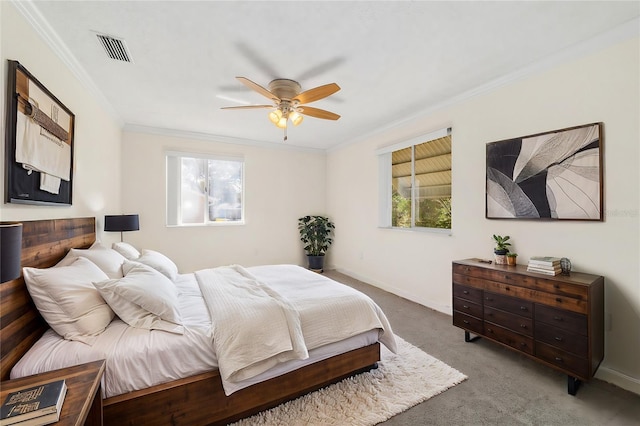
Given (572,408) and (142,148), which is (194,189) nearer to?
(142,148)

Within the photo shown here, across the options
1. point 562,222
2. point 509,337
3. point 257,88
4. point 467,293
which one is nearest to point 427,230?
point 467,293

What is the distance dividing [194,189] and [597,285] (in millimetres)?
5345

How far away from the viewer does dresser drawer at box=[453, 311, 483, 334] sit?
2535mm

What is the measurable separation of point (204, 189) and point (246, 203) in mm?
799

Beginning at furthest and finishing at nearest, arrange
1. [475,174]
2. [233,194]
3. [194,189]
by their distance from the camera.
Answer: [233,194] → [194,189] → [475,174]

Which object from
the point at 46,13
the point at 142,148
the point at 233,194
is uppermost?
the point at 46,13

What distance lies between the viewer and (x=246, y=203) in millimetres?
5184

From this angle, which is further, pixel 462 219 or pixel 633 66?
pixel 462 219

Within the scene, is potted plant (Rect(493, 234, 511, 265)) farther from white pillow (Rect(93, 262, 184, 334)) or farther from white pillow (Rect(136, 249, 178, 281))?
white pillow (Rect(136, 249, 178, 281))

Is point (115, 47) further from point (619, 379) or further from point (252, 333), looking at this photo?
point (619, 379)

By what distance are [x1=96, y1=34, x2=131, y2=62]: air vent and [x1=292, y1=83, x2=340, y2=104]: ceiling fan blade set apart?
1.48 m

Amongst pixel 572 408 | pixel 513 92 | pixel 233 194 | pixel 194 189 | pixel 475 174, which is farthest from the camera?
pixel 233 194

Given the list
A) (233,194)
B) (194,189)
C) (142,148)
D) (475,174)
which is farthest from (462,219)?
(142,148)

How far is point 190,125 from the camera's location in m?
4.25
